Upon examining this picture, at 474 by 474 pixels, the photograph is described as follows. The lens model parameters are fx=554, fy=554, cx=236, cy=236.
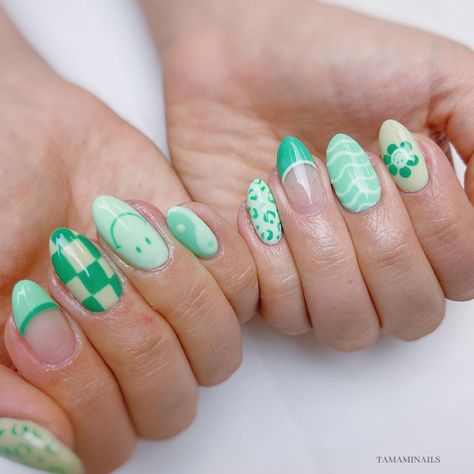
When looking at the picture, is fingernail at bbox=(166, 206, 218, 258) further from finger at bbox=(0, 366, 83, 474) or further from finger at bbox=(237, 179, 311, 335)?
finger at bbox=(0, 366, 83, 474)

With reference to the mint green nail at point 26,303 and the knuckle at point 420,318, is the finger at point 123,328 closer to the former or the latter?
the mint green nail at point 26,303

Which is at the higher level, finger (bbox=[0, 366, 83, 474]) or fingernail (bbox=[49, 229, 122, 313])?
fingernail (bbox=[49, 229, 122, 313])

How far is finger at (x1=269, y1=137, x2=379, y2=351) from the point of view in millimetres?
630

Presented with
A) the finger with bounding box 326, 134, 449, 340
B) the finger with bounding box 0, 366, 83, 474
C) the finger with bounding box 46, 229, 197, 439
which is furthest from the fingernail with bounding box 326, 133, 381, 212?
the finger with bounding box 0, 366, 83, 474

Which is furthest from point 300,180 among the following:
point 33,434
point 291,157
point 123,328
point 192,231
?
point 33,434

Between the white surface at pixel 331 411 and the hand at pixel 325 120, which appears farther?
the white surface at pixel 331 411

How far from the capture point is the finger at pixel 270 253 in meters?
0.64

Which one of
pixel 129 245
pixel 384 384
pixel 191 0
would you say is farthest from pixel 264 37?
pixel 384 384

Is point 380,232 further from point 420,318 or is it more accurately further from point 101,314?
point 101,314

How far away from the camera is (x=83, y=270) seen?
1.86 ft

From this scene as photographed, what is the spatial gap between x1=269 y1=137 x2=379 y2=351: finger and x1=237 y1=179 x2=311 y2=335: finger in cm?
1

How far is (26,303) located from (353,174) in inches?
14.6

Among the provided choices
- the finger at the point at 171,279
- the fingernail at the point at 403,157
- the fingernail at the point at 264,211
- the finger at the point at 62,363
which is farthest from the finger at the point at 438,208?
the finger at the point at 62,363

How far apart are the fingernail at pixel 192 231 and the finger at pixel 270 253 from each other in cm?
5
